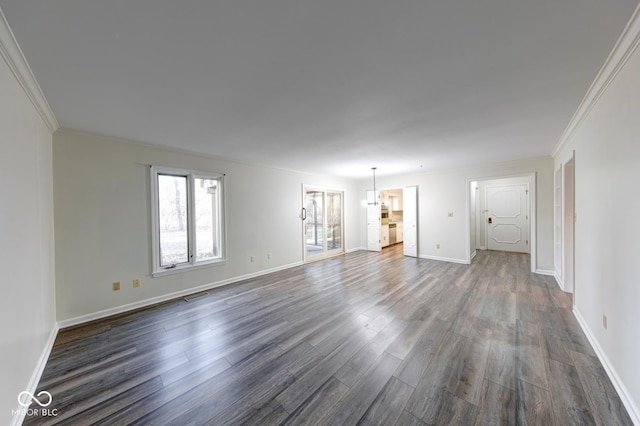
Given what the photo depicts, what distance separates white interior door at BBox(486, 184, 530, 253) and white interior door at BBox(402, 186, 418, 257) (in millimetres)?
2946

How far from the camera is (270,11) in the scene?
4.02 ft

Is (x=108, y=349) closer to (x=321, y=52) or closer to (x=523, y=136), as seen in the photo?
(x=321, y=52)

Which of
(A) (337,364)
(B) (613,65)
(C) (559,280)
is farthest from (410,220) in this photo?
(A) (337,364)

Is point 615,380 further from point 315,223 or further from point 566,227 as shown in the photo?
point 315,223

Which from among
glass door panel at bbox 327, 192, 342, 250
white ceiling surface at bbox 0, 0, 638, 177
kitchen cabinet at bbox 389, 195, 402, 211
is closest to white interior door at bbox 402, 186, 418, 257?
glass door panel at bbox 327, 192, 342, 250

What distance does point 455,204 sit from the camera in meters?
5.87

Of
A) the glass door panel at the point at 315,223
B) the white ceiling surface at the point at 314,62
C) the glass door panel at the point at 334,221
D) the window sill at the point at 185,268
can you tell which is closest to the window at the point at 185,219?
the window sill at the point at 185,268

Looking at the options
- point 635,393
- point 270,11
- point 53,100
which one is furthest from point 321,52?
point 635,393

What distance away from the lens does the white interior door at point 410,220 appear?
6559 millimetres

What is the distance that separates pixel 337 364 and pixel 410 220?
210 inches

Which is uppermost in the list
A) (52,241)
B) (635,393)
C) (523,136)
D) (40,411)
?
(523,136)

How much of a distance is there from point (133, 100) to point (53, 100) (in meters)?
0.73

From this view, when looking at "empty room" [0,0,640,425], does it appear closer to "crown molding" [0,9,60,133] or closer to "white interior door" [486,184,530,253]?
"crown molding" [0,9,60,133]

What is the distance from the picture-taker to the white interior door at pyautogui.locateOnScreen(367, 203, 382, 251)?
24.7 feet
